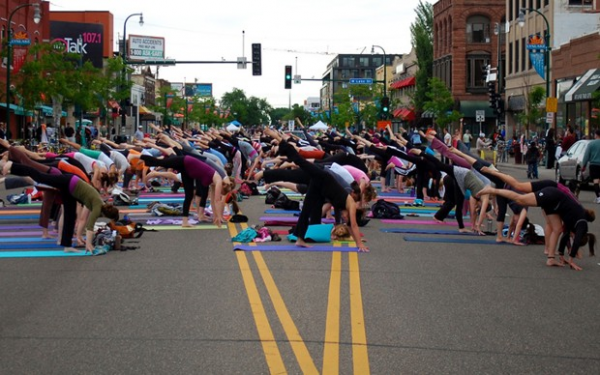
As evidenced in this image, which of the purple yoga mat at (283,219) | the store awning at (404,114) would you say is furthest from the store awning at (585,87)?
the store awning at (404,114)

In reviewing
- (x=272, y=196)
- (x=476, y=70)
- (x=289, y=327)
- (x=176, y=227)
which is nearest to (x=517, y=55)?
(x=476, y=70)

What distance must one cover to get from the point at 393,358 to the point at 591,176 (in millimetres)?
17765

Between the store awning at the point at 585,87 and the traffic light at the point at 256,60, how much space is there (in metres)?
16.8

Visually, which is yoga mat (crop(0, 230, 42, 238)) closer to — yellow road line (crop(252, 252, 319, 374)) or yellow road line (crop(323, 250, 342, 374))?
yellow road line (crop(252, 252, 319, 374))

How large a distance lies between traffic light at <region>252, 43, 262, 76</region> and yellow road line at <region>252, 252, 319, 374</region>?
37508 millimetres

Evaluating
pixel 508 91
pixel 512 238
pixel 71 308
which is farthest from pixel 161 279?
pixel 508 91

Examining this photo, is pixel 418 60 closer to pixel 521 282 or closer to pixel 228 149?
pixel 228 149

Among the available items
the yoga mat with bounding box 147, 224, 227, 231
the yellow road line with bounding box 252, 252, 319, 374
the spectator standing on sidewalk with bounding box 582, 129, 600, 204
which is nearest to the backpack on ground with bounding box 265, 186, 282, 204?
the yoga mat with bounding box 147, 224, 227, 231

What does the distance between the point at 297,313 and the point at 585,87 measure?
39.3 m

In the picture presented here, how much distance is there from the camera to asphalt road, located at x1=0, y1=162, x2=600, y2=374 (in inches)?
285

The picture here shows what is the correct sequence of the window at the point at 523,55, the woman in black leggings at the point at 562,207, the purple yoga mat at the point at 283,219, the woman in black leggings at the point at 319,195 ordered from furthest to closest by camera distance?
1. the window at the point at 523,55
2. the purple yoga mat at the point at 283,219
3. the woman in black leggings at the point at 319,195
4. the woman in black leggings at the point at 562,207

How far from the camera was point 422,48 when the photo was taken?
90875 millimetres

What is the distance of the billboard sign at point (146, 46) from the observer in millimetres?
125312

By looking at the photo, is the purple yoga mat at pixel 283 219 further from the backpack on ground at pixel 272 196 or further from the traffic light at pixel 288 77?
the traffic light at pixel 288 77
